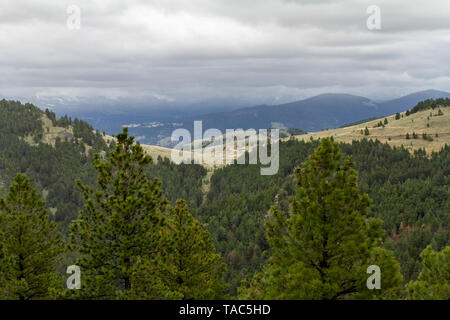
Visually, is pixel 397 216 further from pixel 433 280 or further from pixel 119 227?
pixel 119 227

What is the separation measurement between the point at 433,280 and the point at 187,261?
19.6 m

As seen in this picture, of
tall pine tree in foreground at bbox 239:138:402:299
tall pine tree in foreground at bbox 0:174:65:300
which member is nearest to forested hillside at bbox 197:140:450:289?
tall pine tree in foreground at bbox 0:174:65:300

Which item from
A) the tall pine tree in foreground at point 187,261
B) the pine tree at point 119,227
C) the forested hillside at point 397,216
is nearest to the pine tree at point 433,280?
the pine tree at point 119,227

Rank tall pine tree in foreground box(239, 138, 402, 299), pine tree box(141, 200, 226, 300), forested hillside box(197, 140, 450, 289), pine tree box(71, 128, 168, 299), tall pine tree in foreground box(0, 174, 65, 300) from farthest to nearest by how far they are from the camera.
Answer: forested hillside box(197, 140, 450, 289), pine tree box(141, 200, 226, 300), tall pine tree in foreground box(0, 174, 65, 300), pine tree box(71, 128, 168, 299), tall pine tree in foreground box(239, 138, 402, 299)

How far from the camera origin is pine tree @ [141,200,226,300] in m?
33.8

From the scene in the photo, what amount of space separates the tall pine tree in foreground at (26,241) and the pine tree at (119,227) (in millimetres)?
6925

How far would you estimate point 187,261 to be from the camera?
34344 mm

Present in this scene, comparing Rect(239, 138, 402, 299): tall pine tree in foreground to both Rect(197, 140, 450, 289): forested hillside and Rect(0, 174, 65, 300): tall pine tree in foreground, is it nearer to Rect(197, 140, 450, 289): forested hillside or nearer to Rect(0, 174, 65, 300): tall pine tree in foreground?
Rect(0, 174, 65, 300): tall pine tree in foreground

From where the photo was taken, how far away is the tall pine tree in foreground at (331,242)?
21531 mm

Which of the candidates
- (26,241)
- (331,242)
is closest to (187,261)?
(26,241)

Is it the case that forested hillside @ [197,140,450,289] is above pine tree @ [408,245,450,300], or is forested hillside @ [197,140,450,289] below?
below

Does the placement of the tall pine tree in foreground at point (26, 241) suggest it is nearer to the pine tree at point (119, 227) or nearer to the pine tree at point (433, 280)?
the pine tree at point (119, 227)

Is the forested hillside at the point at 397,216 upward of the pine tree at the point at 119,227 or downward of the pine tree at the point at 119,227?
downward
